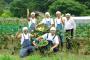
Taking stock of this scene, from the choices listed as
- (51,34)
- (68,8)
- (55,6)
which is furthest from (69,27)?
(55,6)

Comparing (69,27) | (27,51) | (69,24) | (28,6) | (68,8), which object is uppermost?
(69,24)

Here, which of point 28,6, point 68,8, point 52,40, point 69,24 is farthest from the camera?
point 28,6

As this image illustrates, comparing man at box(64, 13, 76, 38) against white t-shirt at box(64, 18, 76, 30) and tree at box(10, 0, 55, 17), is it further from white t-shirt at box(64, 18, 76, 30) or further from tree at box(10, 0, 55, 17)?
tree at box(10, 0, 55, 17)

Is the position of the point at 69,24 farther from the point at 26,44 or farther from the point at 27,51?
the point at 27,51

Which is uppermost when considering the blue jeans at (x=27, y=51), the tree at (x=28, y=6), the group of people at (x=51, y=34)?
the group of people at (x=51, y=34)

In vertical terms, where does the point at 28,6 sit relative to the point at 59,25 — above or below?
below

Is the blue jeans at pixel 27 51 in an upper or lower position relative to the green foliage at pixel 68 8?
upper

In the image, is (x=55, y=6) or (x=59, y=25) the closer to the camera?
(x=59, y=25)

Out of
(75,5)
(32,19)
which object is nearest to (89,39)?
(32,19)


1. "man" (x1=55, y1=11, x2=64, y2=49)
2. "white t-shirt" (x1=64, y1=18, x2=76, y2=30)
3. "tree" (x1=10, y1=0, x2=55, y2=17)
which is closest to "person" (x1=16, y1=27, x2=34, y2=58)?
"man" (x1=55, y1=11, x2=64, y2=49)

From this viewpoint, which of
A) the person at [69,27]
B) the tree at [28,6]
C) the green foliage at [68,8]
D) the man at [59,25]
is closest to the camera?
the man at [59,25]

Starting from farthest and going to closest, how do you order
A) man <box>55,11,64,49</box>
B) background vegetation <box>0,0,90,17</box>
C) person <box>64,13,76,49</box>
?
background vegetation <box>0,0,90,17</box>
person <box>64,13,76,49</box>
man <box>55,11,64,49</box>

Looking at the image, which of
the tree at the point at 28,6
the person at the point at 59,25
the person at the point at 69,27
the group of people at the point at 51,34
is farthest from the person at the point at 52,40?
the tree at the point at 28,6

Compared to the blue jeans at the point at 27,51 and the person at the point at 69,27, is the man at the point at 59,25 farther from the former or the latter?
the blue jeans at the point at 27,51
